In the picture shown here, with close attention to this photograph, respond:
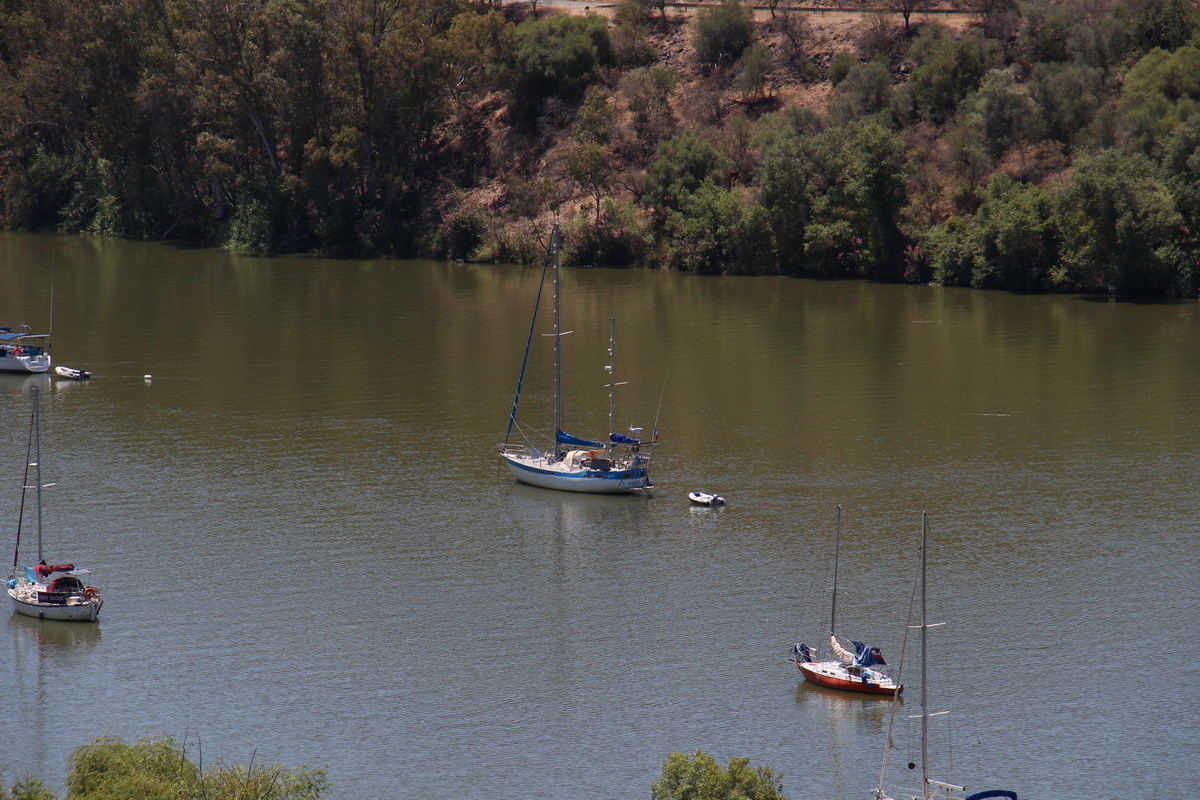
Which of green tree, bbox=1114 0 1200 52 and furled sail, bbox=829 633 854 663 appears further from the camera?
green tree, bbox=1114 0 1200 52

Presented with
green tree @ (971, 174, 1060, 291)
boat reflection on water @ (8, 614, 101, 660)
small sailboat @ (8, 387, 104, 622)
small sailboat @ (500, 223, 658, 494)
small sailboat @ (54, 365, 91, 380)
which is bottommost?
boat reflection on water @ (8, 614, 101, 660)

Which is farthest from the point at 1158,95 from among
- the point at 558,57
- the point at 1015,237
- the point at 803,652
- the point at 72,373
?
the point at 72,373

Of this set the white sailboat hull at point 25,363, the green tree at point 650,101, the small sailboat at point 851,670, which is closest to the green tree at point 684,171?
the green tree at point 650,101

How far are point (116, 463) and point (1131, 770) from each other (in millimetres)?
45731

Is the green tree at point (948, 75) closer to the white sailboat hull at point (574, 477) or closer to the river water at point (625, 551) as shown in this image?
the river water at point (625, 551)

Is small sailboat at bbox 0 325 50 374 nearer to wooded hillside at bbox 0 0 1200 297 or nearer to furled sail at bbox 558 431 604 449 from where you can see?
furled sail at bbox 558 431 604 449

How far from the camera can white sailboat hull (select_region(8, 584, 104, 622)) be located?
161 feet

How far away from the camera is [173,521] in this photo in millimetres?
58750

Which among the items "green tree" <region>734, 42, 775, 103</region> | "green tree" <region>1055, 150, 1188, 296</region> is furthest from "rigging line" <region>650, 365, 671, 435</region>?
"green tree" <region>734, 42, 775, 103</region>

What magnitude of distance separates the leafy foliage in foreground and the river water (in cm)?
607

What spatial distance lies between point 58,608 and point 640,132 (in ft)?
279

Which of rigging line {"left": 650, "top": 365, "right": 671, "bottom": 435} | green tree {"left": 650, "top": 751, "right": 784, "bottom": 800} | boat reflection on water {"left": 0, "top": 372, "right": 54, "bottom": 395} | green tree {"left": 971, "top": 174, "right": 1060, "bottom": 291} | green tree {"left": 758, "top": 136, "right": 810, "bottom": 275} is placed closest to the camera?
green tree {"left": 650, "top": 751, "right": 784, "bottom": 800}

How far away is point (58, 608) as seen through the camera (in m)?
49.2

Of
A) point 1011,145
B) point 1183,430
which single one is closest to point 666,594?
point 1183,430
